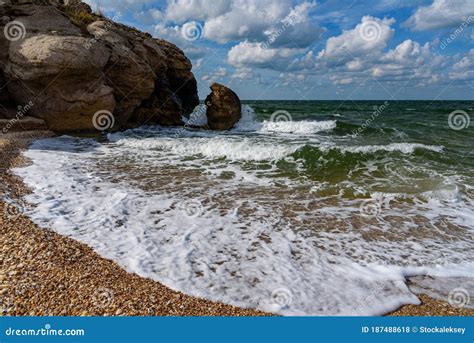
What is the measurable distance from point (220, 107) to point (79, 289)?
18.2 m

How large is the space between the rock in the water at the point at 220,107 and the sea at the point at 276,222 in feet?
29.7

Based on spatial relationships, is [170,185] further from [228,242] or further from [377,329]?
[377,329]

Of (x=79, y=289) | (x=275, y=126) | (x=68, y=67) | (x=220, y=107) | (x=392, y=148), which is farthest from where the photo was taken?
(x=275, y=126)

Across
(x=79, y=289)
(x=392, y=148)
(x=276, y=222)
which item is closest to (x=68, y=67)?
(x=276, y=222)

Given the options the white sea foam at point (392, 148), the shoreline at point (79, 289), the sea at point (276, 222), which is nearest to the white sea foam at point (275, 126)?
the white sea foam at point (392, 148)

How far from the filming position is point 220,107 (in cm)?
2136

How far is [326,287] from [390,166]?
8.76 m

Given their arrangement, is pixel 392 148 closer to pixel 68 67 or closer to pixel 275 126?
pixel 275 126

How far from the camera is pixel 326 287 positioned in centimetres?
445

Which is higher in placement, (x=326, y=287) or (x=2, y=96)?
(x=2, y=96)

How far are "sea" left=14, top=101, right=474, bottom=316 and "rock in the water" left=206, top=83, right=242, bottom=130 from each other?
9.06m

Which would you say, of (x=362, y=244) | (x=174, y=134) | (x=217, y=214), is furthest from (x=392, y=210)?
(x=174, y=134)

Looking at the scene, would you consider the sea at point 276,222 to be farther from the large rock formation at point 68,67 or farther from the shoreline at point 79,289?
the large rock formation at point 68,67

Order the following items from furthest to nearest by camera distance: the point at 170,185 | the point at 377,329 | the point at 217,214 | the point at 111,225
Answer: the point at 170,185 → the point at 217,214 → the point at 111,225 → the point at 377,329
